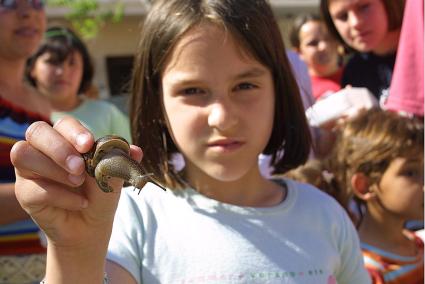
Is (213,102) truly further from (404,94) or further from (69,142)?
(404,94)

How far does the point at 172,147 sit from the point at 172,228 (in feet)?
1.09

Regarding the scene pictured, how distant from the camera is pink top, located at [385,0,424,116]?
2.22 m

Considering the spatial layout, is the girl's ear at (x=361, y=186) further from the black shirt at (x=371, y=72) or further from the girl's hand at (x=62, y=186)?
the girl's hand at (x=62, y=186)

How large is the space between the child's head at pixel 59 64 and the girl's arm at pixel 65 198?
3.42m

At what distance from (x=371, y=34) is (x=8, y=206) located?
1.85m

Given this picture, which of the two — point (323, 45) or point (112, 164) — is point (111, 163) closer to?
point (112, 164)

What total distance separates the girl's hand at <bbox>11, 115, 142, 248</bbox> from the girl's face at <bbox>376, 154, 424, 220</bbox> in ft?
5.93

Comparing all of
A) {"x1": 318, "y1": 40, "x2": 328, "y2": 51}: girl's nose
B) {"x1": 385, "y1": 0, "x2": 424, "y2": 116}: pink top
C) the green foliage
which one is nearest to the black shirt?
{"x1": 385, "y1": 0, "x2": 424, "y2": 116}: pink top

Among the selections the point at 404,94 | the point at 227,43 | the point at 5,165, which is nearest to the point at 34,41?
the point at 5,165

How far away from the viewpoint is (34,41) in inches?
112

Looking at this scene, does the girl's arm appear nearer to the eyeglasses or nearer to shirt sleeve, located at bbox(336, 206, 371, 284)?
shirt sleeve, located at bbox(336, 206, 371, 284)

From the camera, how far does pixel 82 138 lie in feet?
3.44

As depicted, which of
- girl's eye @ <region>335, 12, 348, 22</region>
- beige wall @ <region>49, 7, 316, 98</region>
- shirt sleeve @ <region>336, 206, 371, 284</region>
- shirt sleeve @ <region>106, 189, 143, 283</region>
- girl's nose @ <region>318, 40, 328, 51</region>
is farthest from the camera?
beige wall @ <region>49, 7, 316, 98</region>

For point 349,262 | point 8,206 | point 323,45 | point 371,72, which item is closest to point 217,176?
point 349,262
